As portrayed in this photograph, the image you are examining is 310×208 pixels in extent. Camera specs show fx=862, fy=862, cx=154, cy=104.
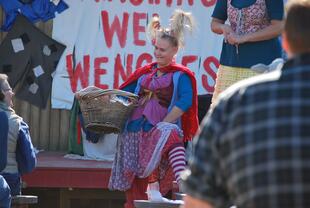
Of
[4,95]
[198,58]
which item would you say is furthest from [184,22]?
[198,58]

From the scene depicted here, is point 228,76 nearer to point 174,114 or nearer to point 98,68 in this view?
point 174,114

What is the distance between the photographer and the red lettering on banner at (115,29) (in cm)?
1026

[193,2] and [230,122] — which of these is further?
[193,2]

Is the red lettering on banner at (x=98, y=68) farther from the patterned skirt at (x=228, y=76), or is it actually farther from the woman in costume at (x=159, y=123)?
the patterned skirt at (x=228, y=76)

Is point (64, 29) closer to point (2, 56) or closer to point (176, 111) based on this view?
point (2, 56)

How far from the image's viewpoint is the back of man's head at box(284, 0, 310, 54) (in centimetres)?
261

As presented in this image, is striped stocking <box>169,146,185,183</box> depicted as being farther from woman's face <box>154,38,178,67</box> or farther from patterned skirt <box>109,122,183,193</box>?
woman's face <box>154,38,178,67</box>

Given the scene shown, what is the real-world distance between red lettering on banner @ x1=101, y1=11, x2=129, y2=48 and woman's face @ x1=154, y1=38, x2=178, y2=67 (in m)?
3.82

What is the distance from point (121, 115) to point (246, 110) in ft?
12.6

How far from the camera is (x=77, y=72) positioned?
10312 millimetres

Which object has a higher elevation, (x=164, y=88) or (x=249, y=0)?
(x=249, y=0)

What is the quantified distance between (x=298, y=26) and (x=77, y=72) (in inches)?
308

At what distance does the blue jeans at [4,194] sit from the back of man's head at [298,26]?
154 inches

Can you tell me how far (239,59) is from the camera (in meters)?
5.61
